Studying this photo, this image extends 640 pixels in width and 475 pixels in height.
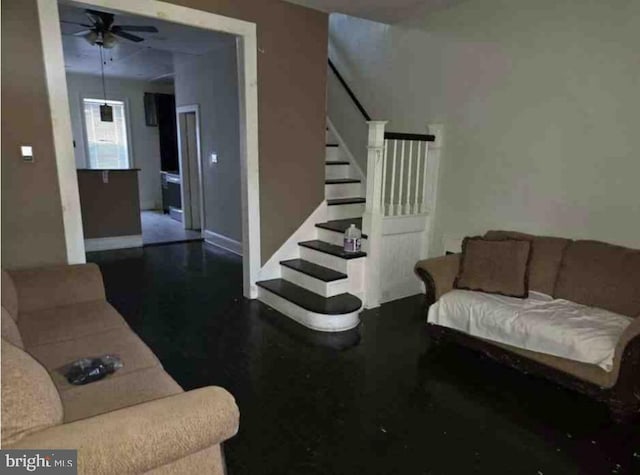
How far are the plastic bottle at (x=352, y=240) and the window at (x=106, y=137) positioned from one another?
6969mm

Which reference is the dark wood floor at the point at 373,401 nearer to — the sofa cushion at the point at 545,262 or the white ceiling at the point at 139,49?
the sofa cushion at the point at 545,262

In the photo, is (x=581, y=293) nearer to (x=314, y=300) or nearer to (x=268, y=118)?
(x=314, y=300)

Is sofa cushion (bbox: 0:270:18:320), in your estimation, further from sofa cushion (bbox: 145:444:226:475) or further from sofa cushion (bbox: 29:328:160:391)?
sofa cushion (bbox: 145:444:226:475)

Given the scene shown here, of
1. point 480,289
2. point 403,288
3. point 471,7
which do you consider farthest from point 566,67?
point 403,288

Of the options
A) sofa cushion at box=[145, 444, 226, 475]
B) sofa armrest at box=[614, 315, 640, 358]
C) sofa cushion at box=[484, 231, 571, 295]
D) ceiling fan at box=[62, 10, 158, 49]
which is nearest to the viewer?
sofa cushion at box=[145, 444, 226, 475]

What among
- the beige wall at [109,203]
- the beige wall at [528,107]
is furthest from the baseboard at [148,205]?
the beige wall at [528,107]


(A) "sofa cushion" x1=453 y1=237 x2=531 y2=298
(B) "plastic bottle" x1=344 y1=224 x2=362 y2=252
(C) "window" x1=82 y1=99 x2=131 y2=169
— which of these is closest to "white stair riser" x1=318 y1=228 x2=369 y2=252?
(B) "plastic bottle" x1=344 y1=224 x2=362 y2=252

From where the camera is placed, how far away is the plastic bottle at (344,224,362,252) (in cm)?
374

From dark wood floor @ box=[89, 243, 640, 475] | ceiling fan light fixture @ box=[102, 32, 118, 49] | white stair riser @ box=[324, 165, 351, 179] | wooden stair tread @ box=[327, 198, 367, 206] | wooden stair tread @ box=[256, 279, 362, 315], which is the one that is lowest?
dark wood floor @ box=[89, 243, 640, 475]

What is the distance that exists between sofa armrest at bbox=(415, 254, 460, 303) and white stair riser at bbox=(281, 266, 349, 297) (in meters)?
0.76

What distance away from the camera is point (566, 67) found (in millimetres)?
3133

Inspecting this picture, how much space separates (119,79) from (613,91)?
28.5ft

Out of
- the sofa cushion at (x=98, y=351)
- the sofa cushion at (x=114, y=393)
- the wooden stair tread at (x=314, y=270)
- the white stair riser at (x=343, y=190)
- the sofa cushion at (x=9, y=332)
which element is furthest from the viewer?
the white stair riser at (x=343, y=190)

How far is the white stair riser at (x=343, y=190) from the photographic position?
4617 millimetres
